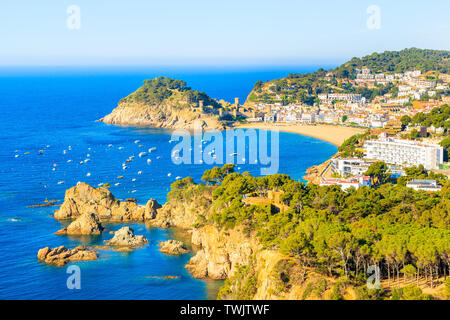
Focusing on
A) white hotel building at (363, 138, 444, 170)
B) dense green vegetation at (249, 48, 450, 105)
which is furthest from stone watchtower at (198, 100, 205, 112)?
white hotel building at (363, 138, 444, 170)

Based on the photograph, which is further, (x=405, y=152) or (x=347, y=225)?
(x=405, y=152)

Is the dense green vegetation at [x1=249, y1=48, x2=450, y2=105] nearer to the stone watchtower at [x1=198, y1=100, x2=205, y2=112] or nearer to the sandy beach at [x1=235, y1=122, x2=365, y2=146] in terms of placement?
the stone watchtower at [x1=198, y1=100, x2=205, y2=112]

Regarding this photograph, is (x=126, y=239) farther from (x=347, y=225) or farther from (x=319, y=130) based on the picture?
(x=319, y=130)

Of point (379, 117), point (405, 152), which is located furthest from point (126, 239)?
point (379, 117)

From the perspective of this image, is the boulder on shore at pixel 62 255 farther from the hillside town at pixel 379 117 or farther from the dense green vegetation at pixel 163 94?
the dense green vegetation at pixel 163 94

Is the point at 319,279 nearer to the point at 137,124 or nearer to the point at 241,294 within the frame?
the point at 241,294

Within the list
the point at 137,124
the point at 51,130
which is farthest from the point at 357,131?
the point at 51,130
